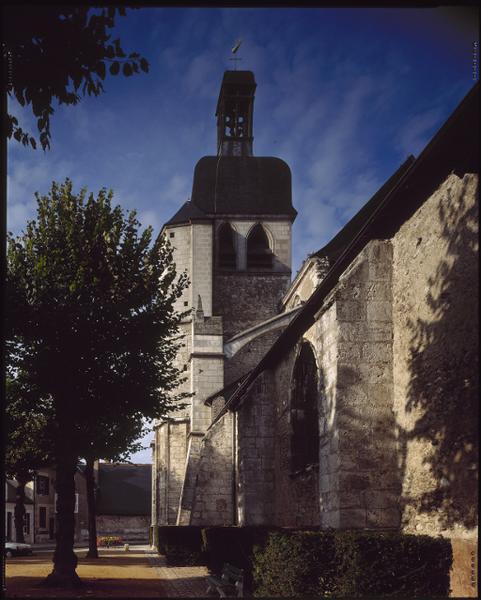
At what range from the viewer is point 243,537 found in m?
12.0

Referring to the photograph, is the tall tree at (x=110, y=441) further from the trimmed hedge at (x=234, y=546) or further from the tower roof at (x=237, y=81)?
the tower roof at (x=237, y=81)

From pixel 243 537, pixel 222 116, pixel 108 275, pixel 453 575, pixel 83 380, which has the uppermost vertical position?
pixel 222 116

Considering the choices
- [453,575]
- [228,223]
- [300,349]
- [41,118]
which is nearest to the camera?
[41,118]

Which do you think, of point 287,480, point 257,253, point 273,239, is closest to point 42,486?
point 257,253

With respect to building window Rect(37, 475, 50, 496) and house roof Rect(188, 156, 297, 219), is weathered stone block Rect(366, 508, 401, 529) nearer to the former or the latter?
house roof Rect(188, 156, 297, 219)

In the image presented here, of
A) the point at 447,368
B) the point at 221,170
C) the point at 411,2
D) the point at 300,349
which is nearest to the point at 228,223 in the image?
the point at 221,170

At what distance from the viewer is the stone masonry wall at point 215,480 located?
69.6 ft

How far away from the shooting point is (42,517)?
49875 millimetres

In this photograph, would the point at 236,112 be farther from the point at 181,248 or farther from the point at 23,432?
the point at 23,432

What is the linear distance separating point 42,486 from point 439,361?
1859 inches

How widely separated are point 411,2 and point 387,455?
6954 mm

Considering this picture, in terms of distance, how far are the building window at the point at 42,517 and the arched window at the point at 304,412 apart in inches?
1528

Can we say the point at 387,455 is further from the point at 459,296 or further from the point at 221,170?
the point at 221,170

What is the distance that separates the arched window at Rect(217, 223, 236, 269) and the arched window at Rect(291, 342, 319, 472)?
17387 mm
